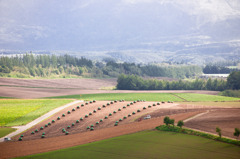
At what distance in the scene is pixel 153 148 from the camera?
4184 cm

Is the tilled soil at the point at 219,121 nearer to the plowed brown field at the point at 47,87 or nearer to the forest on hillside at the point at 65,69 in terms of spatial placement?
the plowed brown field at the point at 47,87

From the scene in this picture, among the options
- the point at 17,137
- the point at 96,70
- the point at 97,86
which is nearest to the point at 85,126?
the point at 17,137

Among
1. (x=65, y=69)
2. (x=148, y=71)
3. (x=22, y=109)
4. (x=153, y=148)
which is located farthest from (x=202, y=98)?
(x=65, y=69)

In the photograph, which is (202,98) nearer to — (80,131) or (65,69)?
(80,131)

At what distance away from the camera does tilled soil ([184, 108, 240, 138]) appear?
161 ft

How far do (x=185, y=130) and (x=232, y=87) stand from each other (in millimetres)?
60634

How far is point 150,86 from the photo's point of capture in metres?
120

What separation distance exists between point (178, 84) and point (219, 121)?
64516mm

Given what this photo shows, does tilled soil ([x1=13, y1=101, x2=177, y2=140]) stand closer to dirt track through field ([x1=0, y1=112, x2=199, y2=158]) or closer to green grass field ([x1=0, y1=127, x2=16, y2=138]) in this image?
dirt track through field ([x1=0, y1=112, x2=199, y2=158])

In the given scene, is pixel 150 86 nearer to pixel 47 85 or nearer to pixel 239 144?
pixel 47 85

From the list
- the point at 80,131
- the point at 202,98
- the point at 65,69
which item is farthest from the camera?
the point at 65,69

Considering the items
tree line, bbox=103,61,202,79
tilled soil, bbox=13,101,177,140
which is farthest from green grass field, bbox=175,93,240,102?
tree line, bbox=103,61,202,79

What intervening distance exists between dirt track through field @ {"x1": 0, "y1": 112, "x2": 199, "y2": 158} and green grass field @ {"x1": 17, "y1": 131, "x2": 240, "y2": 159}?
3056 mm

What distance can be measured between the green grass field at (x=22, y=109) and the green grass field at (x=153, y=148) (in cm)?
2564
